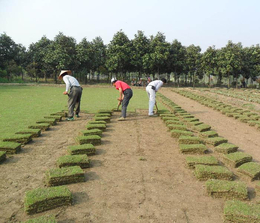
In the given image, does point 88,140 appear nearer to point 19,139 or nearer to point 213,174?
point 19,139

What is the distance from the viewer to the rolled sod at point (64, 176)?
3.72 m

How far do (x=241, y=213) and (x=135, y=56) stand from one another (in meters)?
35.7

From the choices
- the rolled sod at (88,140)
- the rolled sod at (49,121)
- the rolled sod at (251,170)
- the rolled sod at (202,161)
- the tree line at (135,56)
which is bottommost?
the rolled sod at (251,170)

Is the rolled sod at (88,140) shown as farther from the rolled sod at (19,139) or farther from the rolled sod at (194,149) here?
the rolled sod at (194,149)

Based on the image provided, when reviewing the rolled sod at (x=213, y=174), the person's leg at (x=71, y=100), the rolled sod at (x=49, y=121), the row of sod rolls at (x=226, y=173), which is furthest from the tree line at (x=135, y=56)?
the rolled sod at (x=213, y=174)

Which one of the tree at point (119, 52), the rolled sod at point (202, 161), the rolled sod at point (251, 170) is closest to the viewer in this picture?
the rolled sod at point (251, 170)

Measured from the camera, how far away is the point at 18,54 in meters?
45.4

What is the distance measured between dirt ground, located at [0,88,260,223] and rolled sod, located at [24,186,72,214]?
0.08 meters

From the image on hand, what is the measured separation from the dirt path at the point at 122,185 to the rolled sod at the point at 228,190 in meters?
0.12

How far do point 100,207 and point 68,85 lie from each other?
21.8 feet

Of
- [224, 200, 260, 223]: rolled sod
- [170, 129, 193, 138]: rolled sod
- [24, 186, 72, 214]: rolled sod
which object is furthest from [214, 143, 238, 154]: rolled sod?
[24, 186, 72, 214]: rolled sod

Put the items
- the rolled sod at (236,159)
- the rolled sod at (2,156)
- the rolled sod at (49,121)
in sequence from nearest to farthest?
1. the rolled sod at (2,156)
2. the rolled sod at (236,159)
3. the rolled sod at (49,121)

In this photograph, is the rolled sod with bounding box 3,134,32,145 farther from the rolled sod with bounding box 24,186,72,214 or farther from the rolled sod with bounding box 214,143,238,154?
the rolled sod with bounding box 214,143,238,154

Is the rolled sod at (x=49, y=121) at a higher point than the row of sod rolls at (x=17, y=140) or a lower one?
higher
